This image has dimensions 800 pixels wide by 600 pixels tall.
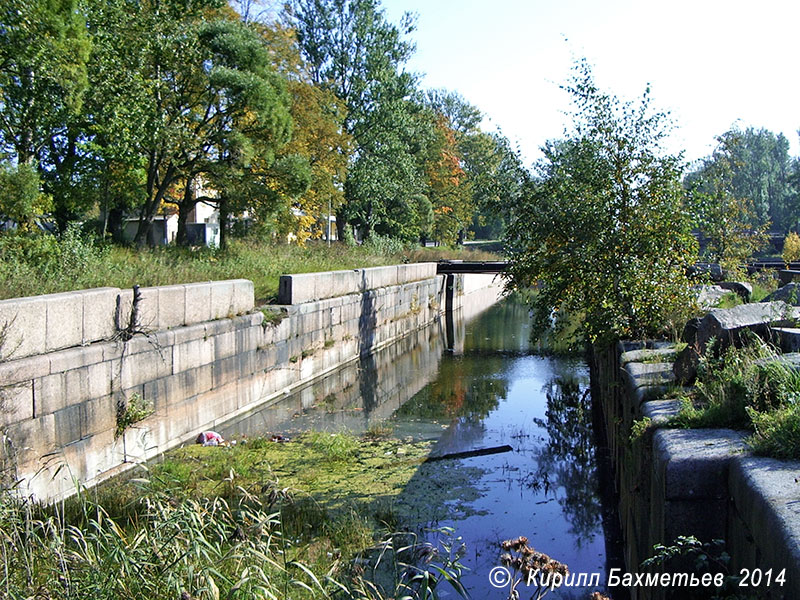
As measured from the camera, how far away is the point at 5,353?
6816 millimetres

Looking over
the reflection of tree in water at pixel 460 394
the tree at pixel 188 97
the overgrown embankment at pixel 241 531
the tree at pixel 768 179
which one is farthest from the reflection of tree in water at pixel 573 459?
the tree at pixel 768 179

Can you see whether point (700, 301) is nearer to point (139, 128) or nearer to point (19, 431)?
point (19, 431)

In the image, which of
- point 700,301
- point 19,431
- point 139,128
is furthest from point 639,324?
point 139,128

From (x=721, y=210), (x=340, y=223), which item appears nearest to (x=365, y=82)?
(x=340, y=223)

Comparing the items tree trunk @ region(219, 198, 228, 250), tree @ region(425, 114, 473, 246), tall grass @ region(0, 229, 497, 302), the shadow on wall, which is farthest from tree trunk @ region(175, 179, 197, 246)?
tree @ region(425, 114, 473, 246)

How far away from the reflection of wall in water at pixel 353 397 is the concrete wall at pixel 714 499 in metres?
6.66

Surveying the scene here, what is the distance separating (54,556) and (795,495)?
10.4ft

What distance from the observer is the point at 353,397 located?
13633mm

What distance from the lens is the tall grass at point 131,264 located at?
9.80m

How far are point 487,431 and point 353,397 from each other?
3440mm

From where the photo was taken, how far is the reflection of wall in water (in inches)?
440

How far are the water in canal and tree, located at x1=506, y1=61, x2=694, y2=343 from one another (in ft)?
5.66

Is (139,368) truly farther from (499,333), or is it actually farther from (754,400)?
(499,333)

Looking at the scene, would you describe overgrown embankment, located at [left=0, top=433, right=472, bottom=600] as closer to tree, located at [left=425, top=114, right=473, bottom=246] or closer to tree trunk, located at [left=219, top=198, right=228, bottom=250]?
tree trunk, located at [left=219, top=198, right=228, bottom=250]
